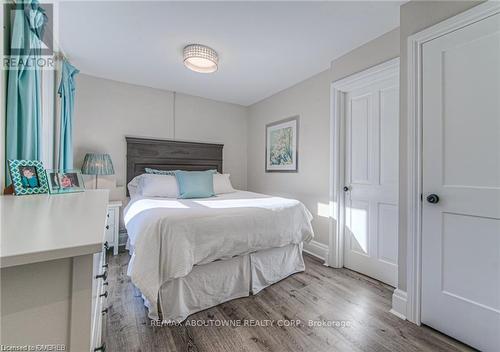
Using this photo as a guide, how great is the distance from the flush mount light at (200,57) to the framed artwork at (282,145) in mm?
1473

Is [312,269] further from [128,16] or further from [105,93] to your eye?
[105,93]

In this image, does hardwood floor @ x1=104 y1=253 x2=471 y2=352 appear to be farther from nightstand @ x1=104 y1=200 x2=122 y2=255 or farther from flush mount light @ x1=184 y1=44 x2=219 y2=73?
flush mount light @ x1=184 y1=44 x2=219 y2=73

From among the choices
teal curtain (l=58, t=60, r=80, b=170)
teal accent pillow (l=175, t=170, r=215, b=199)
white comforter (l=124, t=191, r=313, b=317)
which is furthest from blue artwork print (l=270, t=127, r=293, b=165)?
teal curtain (l=58, t=60, r=80, b=170)

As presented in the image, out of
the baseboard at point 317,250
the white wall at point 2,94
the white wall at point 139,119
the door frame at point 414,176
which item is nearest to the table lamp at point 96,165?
the white wall at point 139,119

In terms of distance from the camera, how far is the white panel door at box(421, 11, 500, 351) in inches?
54.2

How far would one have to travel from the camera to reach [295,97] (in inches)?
134

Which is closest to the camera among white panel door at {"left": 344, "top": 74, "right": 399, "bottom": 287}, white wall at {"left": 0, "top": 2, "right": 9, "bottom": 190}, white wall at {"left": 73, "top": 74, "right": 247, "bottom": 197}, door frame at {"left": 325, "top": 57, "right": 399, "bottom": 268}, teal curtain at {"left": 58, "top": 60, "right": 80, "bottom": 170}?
white wall at {"left": 0, "top": 2, "right": 9, "bottom": 190}

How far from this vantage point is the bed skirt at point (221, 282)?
5.62ft

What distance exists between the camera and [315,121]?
305 cm

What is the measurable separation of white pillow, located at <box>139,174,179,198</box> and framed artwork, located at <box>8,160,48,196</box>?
55.1 inches

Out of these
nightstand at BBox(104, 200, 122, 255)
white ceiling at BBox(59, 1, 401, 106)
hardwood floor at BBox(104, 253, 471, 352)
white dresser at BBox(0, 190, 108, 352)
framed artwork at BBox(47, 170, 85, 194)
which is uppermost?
white ceiling at BBox(59, 1, 401, 106)

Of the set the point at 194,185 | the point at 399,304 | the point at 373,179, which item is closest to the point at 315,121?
the point at 373,179

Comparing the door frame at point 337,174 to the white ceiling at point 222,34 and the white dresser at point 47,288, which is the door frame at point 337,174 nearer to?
the white ceiling at point 222,34

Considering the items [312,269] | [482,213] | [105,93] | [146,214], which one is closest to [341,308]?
[312,269]
